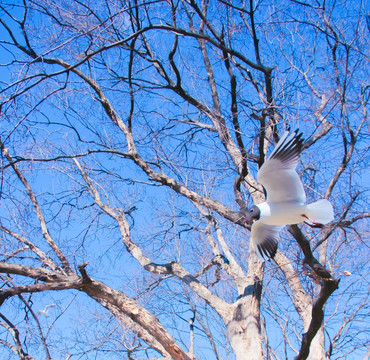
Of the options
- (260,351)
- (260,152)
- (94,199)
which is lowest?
(260,351)

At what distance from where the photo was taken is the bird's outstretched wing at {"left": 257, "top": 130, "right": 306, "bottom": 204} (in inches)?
135

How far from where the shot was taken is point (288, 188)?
3.72m

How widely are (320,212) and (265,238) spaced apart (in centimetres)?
95

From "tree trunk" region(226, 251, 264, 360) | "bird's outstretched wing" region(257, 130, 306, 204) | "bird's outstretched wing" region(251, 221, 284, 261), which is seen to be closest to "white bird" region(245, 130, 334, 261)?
"bird's outstretched wing" region(257, 130, 306, 204)

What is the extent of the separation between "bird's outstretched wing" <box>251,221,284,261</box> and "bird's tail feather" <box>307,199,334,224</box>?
748 mm

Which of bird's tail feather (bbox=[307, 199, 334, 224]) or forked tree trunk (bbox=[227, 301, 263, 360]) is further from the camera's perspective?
forked tree trunk (bbox=[227, 301, 263, 360])

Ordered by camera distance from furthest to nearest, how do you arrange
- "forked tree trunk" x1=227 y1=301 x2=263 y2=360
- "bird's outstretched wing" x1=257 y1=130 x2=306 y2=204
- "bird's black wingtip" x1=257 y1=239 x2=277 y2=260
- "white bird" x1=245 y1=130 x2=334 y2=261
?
"forked tree trunk" x1=227 y1=301 x2=263 y2=360 < "bird's black wingtip" x1=257 y1=239 x2=277 y2=260 < "white bird" x1=245 y1=130 x2=334 y2=261 < "bird's outstretched wing" x1=257 y1=130 x2=306 y2=204

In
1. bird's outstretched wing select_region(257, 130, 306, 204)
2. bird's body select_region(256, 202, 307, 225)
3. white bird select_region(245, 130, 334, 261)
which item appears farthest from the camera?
bird's body select_region(256, 202, 307, 225)

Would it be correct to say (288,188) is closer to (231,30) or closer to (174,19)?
(231,30)

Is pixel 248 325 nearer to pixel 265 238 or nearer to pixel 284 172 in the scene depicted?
pixel 265 238

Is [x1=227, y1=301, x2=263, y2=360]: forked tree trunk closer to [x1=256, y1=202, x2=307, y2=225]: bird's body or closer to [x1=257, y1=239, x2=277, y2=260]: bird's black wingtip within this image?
[x1=257, y1=239, x2=277, y2=260]: bird's black wingtip

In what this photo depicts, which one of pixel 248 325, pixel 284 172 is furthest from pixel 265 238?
pixel 248 325

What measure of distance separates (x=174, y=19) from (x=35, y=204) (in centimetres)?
326

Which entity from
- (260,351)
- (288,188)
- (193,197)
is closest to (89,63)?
(193,197)
